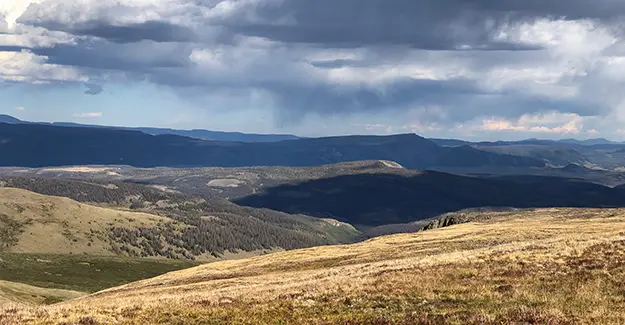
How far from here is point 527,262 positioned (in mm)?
37344

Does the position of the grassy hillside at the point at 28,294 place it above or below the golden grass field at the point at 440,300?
below

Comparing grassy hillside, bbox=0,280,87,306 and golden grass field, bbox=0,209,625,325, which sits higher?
golden grass field, bbox=0,209,625,325

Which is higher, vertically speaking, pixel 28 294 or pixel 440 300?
pixel 440 300

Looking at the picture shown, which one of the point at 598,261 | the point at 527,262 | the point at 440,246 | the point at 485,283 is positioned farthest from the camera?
the point at 440,246

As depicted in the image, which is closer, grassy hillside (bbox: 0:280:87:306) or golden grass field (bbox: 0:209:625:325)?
golden grass field (bbox: 0:209:625:325)

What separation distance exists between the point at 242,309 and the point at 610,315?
17248 mm

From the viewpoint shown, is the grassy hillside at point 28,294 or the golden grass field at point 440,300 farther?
the grassy hillside at point 28,294

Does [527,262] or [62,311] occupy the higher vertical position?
[527,262]

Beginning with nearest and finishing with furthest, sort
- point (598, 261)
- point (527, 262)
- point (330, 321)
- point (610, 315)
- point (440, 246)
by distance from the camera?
point (610, 315)
point (330, 321)
point (598, 261)
point (527, 262)
point (440, 246)

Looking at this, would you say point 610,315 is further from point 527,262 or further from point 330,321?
point 527,262

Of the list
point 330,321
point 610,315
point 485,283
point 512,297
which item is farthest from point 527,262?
point 330,321

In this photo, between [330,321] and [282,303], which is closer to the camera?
[330,321]

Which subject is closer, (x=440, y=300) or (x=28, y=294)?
(x=440, y=300)

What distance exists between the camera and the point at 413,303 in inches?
1085
